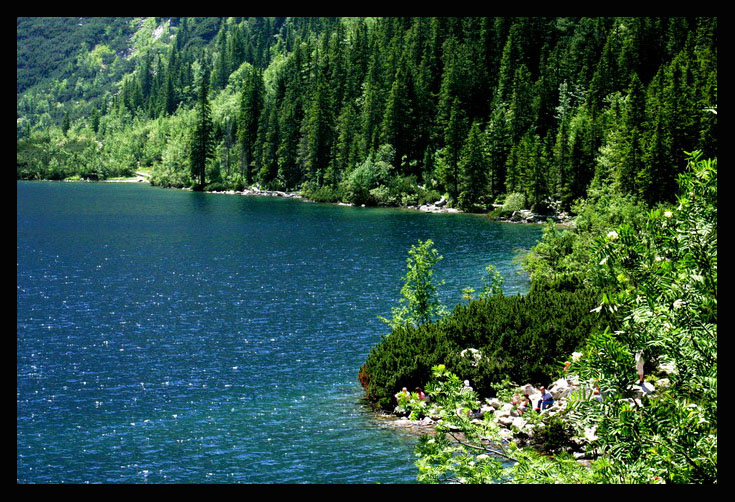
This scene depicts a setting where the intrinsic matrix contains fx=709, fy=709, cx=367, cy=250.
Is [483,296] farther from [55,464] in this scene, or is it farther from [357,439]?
[55,464]

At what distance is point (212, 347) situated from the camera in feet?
124

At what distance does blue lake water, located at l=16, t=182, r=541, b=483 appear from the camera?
77.9 ft

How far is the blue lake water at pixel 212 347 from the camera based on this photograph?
23.7 meters

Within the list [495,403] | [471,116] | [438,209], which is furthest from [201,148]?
[495,403]

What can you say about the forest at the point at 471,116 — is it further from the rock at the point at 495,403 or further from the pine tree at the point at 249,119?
the rock at the point at 495,403

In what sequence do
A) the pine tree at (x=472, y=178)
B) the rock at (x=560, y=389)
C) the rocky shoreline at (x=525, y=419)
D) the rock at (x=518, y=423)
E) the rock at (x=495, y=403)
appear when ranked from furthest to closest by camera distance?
the pine tree at (x=472, y=178) → the rock at (x=495, y=403) → the rock at (x=560, y=389) → the rock at (x=518, y=423) → the rocky shoreline at (x=525, y=419)

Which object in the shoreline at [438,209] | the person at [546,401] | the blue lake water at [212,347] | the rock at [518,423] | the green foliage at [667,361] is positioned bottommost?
the blue lake water at [212,347]

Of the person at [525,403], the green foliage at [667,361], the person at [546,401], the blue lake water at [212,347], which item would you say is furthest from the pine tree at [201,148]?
the green foliage at [667,361]

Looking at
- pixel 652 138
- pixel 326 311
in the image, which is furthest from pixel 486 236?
pixel 326 311

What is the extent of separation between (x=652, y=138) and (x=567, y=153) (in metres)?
21.5

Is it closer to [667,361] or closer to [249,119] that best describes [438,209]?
[249,119]

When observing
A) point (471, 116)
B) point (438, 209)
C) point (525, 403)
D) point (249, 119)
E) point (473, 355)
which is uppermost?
point (471, 116)

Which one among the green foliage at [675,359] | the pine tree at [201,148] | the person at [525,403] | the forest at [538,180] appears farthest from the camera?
the pine tree at [201,148]

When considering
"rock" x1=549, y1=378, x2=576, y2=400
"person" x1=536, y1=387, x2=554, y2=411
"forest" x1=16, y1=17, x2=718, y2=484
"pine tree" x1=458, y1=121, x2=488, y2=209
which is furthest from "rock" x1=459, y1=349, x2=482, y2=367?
"pine tree" x1=458, y1=121, x2=488, y2=209
